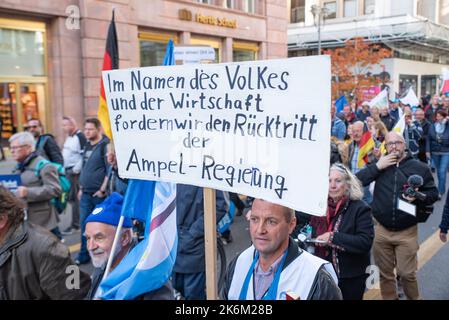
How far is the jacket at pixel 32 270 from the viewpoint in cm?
253

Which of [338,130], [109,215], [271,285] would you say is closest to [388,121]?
[338,130]

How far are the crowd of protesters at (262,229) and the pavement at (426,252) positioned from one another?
1.11 feet

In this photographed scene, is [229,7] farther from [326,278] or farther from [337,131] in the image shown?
[326,278]

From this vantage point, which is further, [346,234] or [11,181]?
[11,181]

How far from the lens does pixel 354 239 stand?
3.23m

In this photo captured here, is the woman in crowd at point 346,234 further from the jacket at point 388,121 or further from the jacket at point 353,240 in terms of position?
the jacket at point 388,121

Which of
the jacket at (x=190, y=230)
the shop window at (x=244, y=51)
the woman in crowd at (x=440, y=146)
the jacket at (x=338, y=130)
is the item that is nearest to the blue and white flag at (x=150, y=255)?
the jacket at (x=190, y=230)

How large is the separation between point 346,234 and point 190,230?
1.28m

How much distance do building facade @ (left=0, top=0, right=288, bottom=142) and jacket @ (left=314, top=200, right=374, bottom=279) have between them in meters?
10.1

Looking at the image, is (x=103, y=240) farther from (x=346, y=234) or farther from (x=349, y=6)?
(x=349, y=6)

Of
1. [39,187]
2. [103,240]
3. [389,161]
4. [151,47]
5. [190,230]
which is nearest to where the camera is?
[103,240]

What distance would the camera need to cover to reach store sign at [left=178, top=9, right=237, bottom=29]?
49.9ft
